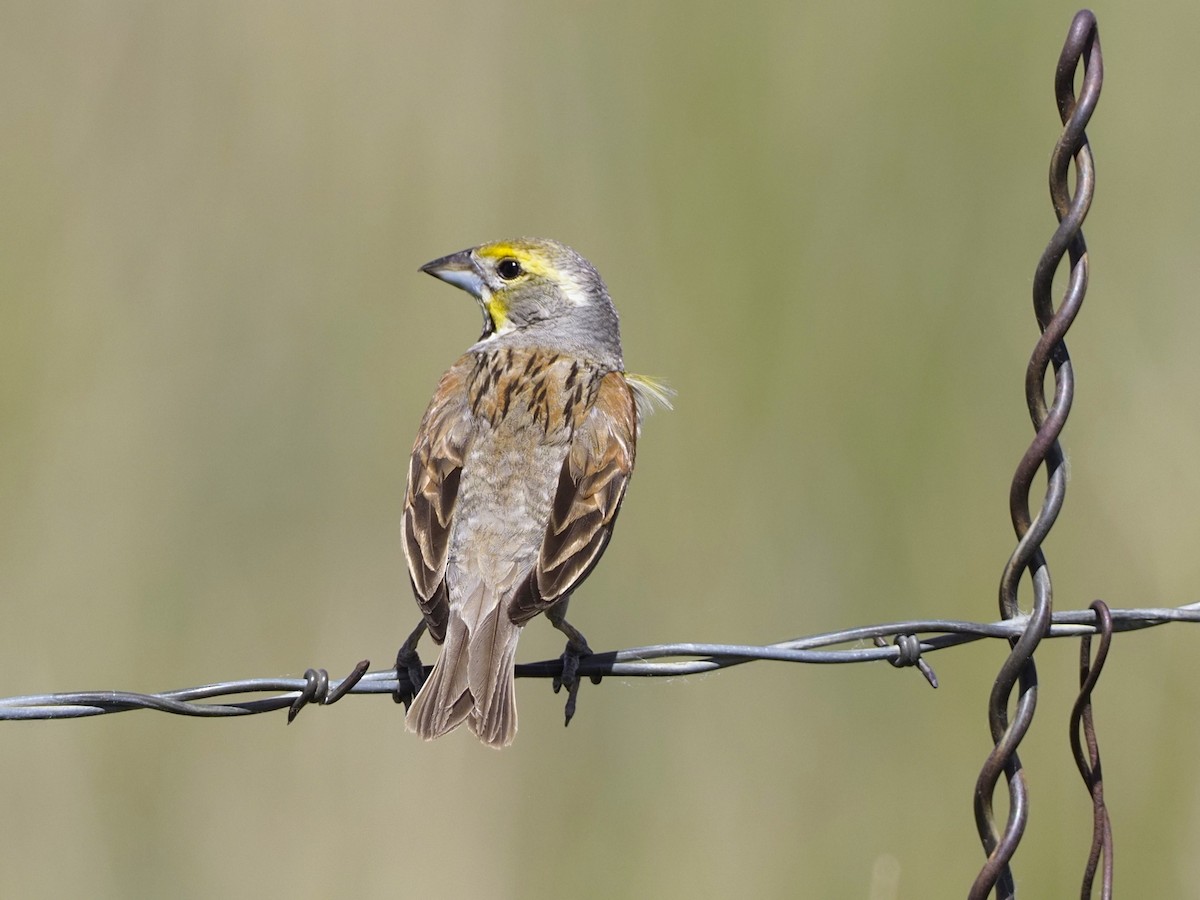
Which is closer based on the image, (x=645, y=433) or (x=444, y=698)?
(x=444, y=698)

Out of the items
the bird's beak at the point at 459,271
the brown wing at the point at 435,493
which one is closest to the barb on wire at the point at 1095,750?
the brown wing at the point at 435,493

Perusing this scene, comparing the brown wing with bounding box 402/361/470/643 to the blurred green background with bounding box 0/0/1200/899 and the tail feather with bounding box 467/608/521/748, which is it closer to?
the tail feather with bounding box 467/608/521/748

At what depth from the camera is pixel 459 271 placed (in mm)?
5719

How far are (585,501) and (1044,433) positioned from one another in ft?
5.94

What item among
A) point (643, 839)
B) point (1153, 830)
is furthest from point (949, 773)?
point (643, 839)

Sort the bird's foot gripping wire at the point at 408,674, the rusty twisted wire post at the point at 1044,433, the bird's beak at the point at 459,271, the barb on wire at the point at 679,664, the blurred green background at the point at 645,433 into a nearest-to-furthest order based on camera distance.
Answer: the rusty twisted wire post at the point at 1044,433
the barb on wire at the point at 679,664
the bird's foot gripping wire at the point at 408,674
the blurred green background at the point at 645,433
the bird's beak at the point at 459,271

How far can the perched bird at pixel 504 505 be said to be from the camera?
4.11m

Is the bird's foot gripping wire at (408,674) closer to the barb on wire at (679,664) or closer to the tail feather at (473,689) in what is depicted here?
the tail feather at (473,689)

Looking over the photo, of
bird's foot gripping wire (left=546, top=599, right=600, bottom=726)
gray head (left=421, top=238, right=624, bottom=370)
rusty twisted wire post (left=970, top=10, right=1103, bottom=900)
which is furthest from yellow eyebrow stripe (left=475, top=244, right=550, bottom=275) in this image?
rusty twisted wire post (left=970, top=10, right=1103, bottom=900)

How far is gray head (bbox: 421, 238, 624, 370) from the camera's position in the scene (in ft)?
18.7

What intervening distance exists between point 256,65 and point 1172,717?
473cm

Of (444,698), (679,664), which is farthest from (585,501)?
(679,664)

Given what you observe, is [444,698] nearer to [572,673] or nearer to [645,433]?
[572,673]

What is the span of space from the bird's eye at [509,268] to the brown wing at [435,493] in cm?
74
